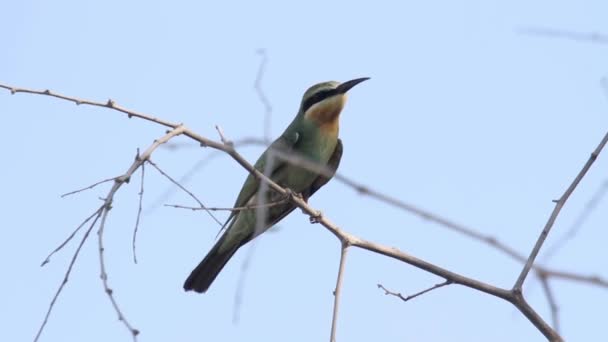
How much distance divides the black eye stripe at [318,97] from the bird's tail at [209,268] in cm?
118

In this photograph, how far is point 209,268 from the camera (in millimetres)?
5707

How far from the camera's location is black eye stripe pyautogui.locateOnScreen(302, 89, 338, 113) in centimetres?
628

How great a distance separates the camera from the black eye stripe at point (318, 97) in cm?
628

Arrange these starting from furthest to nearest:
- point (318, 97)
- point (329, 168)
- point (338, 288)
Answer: point (318, 97)
point (329, 168)
point (338, 288)

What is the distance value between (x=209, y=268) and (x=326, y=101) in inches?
55.2

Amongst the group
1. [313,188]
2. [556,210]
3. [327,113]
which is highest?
[556,210]

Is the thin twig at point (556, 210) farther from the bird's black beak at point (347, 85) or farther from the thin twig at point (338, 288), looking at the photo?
the bird's black beak at point (347, 85)

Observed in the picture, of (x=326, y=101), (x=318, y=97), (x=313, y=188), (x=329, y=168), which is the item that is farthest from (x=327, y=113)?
(x=313, y=188)

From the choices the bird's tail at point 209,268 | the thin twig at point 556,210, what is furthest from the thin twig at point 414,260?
the bird's tail at point 209,268

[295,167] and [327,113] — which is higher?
[327,113]

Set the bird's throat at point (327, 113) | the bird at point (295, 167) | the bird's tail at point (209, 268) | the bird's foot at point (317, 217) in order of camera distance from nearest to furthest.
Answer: the bird's foot at point (317, 217) < the bird at point (295, 167) < the bird's tail at point (209, 268) < the bird's throat at point (327, 113)

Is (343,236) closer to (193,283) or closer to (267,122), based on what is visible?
(267,122)

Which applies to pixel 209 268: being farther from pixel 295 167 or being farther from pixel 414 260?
pixel 414 260

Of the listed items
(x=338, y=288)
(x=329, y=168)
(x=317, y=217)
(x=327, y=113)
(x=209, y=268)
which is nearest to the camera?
(x=338, y=288)
